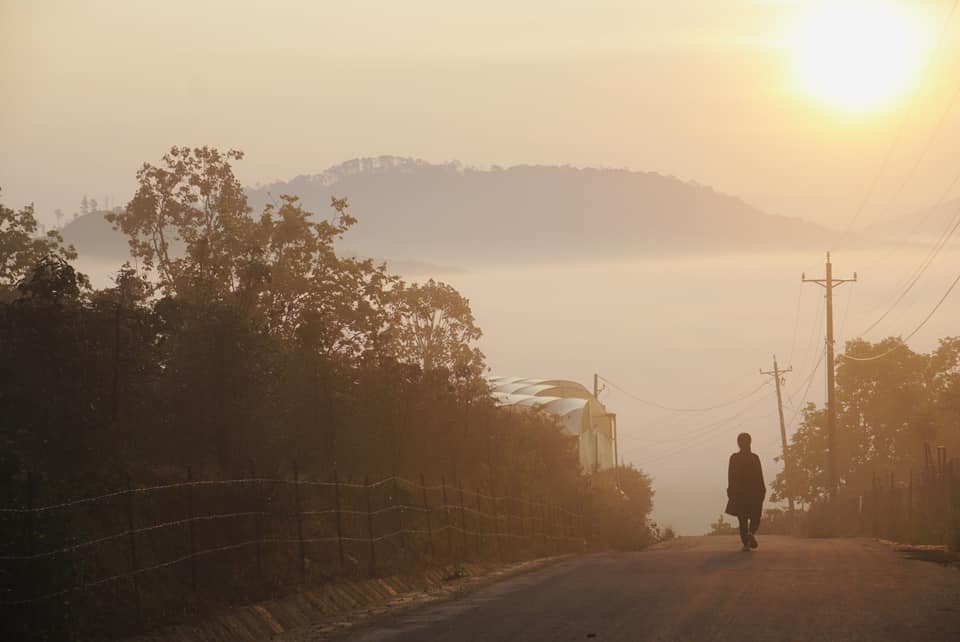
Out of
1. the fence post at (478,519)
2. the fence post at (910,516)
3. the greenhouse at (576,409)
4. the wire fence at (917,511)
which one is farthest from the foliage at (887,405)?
the fence post at (478,519)

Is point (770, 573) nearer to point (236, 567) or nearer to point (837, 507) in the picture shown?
point (236, 567)

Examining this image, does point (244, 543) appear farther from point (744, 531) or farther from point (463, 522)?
point (744, 531)

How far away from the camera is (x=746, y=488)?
Result: 27.3 m

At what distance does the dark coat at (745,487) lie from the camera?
89.5 ft

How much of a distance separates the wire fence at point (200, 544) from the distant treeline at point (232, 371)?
1335mm

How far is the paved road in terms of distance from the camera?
14.1 metres

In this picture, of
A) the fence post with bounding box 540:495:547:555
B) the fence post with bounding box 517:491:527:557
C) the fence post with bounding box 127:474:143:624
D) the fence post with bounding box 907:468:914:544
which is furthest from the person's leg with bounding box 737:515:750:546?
the fence post with bounding box 127:474:143:624

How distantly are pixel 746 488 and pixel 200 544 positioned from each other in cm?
1247

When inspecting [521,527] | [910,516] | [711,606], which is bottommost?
[910,516]

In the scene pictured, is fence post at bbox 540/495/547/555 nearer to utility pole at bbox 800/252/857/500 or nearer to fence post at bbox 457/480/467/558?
fence post at bbox 457/480/467/558

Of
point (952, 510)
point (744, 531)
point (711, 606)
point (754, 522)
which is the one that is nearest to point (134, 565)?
point (711, 606)

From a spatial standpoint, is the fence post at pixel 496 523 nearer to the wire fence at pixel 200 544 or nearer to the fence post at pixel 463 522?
the wire fence at pixel 200 544

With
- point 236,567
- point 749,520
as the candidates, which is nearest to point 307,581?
point 236,567

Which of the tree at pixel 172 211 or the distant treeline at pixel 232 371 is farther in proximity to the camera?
the tree at pixel 172 211
